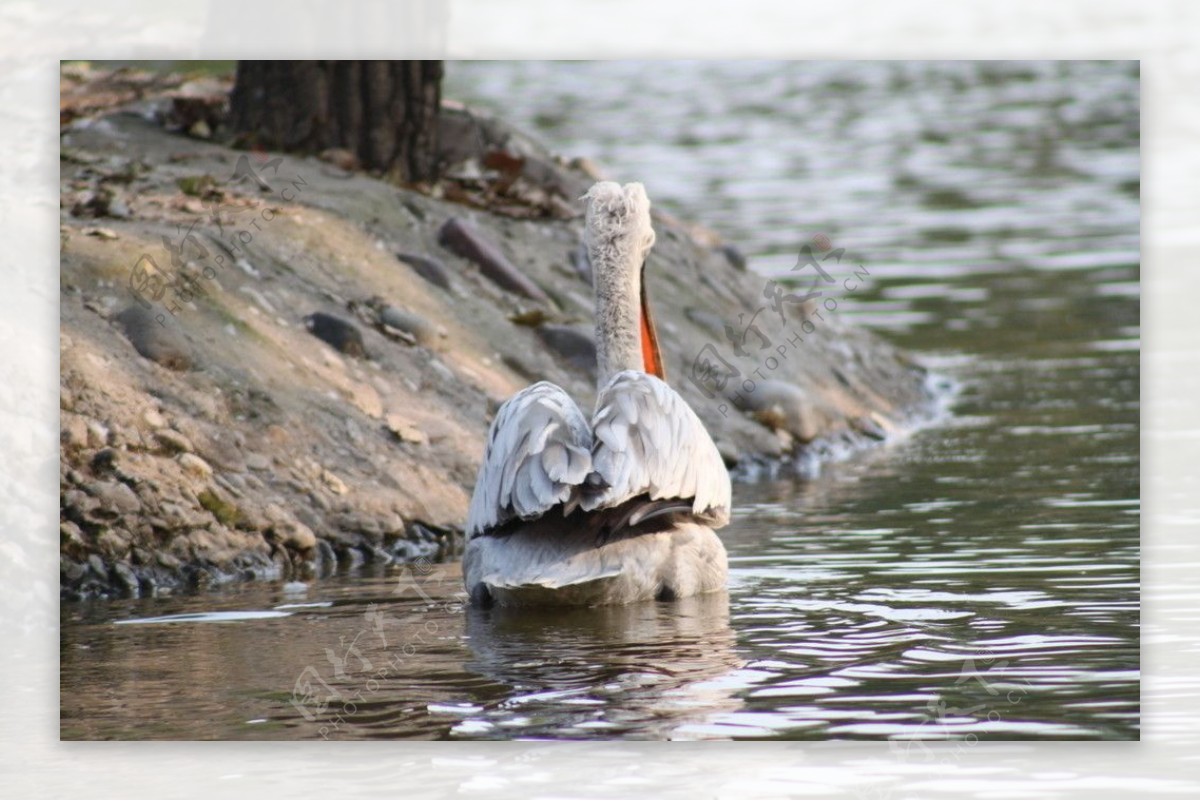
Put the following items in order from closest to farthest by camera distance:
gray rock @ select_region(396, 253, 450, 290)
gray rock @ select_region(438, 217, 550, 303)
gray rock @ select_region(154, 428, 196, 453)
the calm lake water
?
the calm lake water
gray rock @ select_region(154, 428, 196, 453)
gray rock @ select_region(396, 253, 450, 290)
gray rock @ select_region(438, 217, 550, 303)

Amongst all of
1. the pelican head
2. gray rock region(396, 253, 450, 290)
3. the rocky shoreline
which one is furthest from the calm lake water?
gray rock region(396, 253, 450, 290)

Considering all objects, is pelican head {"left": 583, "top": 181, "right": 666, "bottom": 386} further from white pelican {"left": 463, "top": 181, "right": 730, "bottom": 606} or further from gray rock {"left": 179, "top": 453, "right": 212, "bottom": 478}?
gray rock {"left": 179, "top": 453, "right": 212, "bottom": 478}

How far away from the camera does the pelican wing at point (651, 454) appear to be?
24.8ft

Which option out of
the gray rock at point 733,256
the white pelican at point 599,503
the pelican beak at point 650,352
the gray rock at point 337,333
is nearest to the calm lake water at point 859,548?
the white pelican at point 599,503

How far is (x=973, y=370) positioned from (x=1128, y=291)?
944 mm

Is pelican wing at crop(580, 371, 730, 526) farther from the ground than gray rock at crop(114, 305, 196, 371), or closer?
closer

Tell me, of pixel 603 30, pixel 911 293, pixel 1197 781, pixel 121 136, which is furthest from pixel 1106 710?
pixel 911 293

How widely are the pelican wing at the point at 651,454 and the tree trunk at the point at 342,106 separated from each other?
348cm

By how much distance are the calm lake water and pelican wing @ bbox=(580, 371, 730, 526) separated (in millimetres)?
380

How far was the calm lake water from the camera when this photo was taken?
7234 mm

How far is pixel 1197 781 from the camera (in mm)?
7188

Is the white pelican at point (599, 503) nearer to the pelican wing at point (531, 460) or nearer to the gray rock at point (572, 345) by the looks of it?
the pelican wing at point (531, 460)

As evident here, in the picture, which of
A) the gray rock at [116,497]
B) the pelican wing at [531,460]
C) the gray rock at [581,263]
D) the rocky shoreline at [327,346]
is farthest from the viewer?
the gray rock at [581,263]

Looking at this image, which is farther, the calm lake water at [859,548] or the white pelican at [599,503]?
the white pelican at [599,503]
